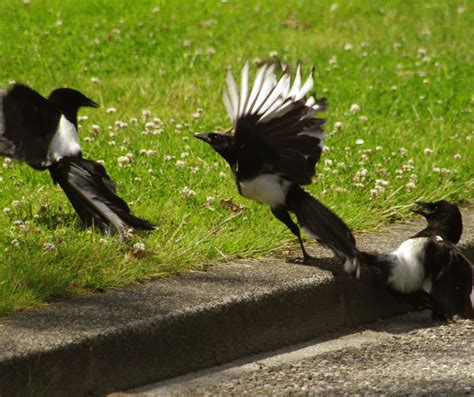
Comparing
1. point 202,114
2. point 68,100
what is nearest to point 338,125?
point 202,114

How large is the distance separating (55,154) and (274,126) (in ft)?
3.89

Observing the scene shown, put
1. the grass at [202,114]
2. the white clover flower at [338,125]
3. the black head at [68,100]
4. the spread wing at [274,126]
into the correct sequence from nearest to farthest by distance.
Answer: the spread wing at [274,126] → the grass at [202,114] → the black head at [68,100] → the white clover flower at [338,125]

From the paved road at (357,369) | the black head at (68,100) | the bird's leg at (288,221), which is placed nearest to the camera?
the paved road at (357,369)

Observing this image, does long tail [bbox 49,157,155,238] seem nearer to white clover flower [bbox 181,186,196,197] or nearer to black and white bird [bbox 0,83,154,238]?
black and white bird [bbox 0,83,154,238]

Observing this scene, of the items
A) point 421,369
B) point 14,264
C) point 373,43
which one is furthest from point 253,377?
point 373,43

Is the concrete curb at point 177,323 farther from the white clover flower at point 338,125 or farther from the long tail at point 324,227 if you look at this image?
the white clover flower at point 338,125

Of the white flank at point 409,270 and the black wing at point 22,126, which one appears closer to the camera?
the white flank at point 409,270

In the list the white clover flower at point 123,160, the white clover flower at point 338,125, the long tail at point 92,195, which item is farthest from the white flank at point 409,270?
the white clover flower at point 338,125

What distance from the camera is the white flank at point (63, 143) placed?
5367 mm

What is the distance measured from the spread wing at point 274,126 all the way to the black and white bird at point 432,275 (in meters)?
0.59

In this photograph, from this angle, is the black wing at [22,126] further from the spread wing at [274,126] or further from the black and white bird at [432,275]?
the black and white bird at [432,275]

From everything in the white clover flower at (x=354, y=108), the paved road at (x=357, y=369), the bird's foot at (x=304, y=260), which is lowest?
the paved road at (x=357, y=369)

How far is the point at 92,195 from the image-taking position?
5.22 m

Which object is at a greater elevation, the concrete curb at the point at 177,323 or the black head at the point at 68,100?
the black head at the point at 68,100
